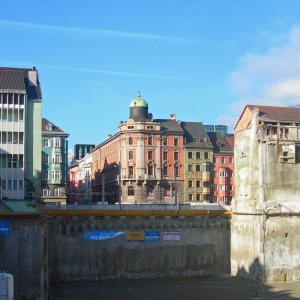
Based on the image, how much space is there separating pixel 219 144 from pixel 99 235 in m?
79.0

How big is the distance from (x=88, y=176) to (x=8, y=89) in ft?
384

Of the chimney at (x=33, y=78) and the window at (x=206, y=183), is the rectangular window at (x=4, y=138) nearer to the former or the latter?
the chimney at (x=33, y=78)

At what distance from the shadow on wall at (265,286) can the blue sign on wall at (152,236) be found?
11411mm

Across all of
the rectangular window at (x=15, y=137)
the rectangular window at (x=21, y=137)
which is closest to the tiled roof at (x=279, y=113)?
the rectangular window at (x=21, y=137)

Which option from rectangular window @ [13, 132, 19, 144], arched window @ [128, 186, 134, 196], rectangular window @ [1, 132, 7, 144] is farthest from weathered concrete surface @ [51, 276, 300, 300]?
arched window @ [128, 186, 134, 196]

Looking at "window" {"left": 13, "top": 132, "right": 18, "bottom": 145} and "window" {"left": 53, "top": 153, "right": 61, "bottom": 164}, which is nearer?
"window" {"left": 13, "top": 132, "right": 18, "bottom": 145}

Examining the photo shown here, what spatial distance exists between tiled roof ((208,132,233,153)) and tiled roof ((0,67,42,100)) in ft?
256

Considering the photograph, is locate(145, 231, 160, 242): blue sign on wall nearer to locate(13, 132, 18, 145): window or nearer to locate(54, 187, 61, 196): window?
locate(13, 132, 18, 145): window

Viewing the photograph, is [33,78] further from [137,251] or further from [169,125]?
[169,125]

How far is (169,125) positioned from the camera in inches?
5310

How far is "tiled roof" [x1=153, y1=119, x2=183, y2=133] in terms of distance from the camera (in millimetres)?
133125

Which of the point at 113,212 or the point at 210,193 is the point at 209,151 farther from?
the point at 113,212

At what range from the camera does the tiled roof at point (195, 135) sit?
137500 mm

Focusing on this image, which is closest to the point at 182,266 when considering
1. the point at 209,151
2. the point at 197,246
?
the point at 197,246
